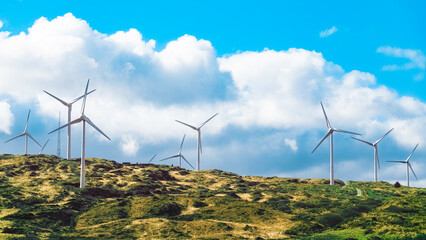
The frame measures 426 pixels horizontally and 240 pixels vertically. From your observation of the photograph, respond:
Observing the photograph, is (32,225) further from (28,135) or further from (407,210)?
(28,135)

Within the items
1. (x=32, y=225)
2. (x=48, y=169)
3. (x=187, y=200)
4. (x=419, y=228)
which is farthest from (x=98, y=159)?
(x=419, y=228)

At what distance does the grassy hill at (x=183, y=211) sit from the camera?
74688 millimetres

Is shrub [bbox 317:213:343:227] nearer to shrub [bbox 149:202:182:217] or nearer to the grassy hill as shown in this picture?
the grassy hill

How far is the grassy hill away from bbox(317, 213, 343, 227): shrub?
0.20m

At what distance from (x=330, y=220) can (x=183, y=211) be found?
31.8m

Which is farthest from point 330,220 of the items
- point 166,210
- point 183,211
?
point 166,210

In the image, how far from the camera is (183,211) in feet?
315

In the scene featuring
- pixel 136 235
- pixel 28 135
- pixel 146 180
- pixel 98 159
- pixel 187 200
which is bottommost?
pixel 136 235

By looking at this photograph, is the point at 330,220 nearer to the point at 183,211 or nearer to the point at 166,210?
the point at 183,211

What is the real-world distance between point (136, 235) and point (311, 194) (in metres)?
65.4

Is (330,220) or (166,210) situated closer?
(330,220)

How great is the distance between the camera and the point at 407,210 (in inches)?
3447

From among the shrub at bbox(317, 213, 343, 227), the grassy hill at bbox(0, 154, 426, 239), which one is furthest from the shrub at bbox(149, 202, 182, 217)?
the shrub at bbox(317, 213, 343, 227)

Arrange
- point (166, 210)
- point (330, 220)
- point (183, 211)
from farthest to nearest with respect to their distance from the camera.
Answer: point (183, 211), point (166, 210), point (330, 220)
